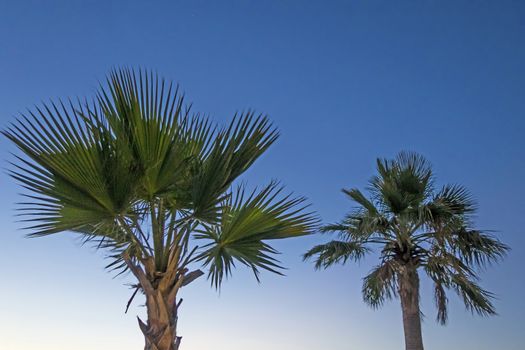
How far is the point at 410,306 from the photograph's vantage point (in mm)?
12375

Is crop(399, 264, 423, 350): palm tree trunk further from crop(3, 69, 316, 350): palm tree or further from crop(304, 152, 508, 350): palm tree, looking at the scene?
crop(3, 69, 316, 350): palm tree

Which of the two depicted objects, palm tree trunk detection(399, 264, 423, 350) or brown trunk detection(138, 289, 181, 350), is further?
palm tree trunk detection(399, 264, 423, 350)

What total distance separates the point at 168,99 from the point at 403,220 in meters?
7.44

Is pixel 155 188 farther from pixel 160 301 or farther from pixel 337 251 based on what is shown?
pixel 337 251

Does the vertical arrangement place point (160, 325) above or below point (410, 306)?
below

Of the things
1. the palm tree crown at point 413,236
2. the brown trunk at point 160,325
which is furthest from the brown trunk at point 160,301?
the palm tree crown at point 413,236

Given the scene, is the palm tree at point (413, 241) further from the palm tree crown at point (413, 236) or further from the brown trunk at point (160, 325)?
the brown trunk at point (160, 325)

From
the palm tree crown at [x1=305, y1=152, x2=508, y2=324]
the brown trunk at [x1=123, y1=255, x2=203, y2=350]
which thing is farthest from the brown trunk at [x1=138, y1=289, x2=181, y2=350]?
the palm tree crown at [x1=305, y1=152, x2=508, y2=324]

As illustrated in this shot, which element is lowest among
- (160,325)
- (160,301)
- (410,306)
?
(160,325)

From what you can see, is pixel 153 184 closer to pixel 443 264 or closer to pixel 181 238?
pixel 181 238

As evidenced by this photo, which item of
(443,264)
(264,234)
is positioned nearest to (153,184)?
(264,234)

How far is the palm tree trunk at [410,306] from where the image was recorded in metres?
12.2

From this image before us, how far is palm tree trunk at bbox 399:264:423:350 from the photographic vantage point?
40.1 feet

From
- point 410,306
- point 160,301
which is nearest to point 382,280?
point 410,306
